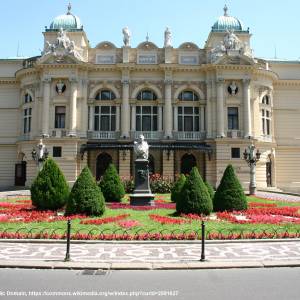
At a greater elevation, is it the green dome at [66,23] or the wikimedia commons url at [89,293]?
the green dome at [66,23]

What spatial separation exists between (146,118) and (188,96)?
5658 mm

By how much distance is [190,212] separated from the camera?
18.5 metres

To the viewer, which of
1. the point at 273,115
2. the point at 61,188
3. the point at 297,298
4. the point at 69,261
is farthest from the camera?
the point at 273,115

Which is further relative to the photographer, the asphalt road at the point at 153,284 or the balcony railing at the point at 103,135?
the balcony railing at the point at 103,135

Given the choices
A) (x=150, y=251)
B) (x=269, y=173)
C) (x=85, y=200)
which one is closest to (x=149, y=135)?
(x=269, y=173)

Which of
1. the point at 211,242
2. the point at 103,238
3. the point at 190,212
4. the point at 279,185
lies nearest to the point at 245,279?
the point at 211,242

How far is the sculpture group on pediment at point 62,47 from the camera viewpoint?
42763mm

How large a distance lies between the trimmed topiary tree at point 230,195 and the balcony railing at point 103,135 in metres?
24.6

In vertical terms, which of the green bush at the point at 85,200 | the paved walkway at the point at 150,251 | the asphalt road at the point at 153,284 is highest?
the green bush at the point at 85,200

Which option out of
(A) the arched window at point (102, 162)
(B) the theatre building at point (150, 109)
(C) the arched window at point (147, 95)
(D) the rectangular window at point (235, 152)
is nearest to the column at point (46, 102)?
(B) the theatre building at point (150, 109)

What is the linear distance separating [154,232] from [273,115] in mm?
37101

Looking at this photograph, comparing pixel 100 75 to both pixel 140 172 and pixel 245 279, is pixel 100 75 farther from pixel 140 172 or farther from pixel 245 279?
pixel 245 279

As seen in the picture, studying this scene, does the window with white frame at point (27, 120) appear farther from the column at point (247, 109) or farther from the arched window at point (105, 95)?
the column at point (247, 109)

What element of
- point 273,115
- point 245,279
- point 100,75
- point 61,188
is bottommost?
point 245,279
